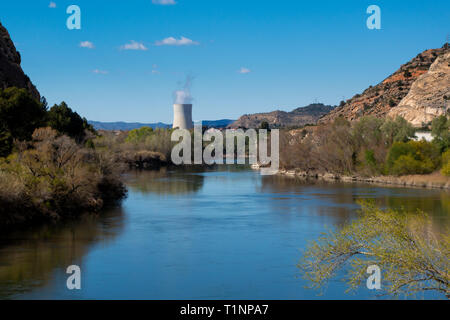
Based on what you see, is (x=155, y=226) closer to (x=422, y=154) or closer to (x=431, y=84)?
(x=422, y=154)

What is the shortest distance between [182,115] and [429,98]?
5317 centimetres

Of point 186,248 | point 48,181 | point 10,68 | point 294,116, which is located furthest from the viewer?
point 294,116

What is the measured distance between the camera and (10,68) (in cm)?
4909

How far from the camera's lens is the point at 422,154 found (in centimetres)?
4800

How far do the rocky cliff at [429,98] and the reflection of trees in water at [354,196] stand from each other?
24.8 m

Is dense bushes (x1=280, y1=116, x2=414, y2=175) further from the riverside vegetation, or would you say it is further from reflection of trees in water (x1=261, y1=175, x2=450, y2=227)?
the riverside vegetation

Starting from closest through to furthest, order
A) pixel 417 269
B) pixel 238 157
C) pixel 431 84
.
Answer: pixel 417 269 < pixel 431 84 < pixel 238 157

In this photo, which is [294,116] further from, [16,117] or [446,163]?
[16,117]

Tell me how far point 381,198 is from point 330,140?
21717 mm

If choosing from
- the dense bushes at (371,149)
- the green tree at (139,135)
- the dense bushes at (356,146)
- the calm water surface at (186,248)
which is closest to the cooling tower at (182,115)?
the green tree at (139,135)

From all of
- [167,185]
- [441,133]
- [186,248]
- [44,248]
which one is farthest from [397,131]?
[44,248]

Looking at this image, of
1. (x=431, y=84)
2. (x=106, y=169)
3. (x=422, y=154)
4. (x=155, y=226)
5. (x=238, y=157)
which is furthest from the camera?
(x=238, y=157)
